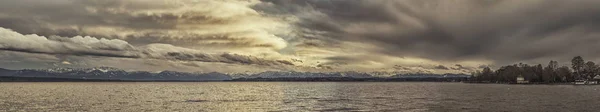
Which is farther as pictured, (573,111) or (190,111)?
(190,111)

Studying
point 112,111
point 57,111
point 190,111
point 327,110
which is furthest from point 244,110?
point 57,111

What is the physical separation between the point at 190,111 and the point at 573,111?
5886cm

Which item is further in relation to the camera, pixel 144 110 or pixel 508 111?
pixel 144 110

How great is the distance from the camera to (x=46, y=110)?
83.6 m

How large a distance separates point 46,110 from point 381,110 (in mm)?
54644

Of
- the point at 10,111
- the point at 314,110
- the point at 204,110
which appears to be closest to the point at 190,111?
the point at 204,110

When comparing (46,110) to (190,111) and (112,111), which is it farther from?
(190,111)

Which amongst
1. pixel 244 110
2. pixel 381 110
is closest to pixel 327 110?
pixel 381 110

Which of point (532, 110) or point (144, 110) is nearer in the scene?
point (532, 110)

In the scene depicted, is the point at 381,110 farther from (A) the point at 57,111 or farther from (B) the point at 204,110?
(A) the point at 57,111

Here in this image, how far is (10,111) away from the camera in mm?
79438

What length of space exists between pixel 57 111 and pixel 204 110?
913 inches

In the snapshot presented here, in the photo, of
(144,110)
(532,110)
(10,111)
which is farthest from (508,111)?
(10,111)

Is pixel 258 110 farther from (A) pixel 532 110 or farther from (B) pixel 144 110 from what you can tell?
(A) pixel 532 110
